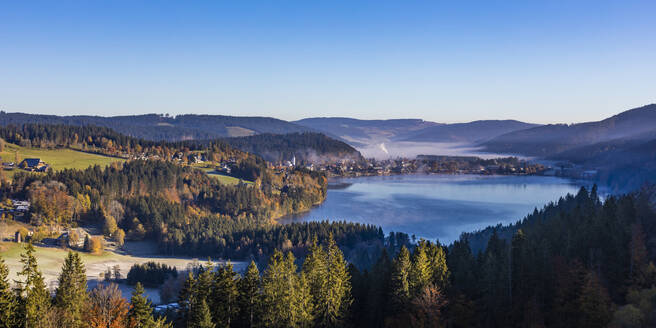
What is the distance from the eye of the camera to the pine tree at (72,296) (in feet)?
55.7

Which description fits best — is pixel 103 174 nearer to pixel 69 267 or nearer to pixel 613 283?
pixel 69 267

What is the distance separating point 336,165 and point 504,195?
76.9m

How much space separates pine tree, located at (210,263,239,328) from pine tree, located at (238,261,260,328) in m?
0.38

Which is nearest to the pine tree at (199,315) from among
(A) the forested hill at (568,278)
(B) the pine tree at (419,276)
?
(B) the pine tree at (419,276)

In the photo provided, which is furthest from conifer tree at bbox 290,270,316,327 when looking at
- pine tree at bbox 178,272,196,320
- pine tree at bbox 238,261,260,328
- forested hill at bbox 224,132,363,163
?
forested hill at bbox 224,132,363,163

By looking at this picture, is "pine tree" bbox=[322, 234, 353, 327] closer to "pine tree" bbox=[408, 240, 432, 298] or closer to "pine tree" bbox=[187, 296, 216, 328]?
"pine tree" bbox=[408, 240, 432, 298]

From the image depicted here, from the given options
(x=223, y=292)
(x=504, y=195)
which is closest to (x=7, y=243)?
(x=223, y=292)

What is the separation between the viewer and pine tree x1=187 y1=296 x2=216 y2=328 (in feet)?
56.9

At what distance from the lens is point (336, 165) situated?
17275 cm

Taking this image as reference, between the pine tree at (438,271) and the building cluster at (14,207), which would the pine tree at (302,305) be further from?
the building cluster at (14,207)

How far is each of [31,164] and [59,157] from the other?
10346 millimetres

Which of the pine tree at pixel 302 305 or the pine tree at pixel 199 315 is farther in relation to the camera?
the pine tree at pixel 302 305

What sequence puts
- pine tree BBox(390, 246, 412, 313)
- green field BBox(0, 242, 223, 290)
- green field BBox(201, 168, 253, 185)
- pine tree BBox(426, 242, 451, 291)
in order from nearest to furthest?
1. pine tree BBox(390, 246, 412, 313)
2. pine tree BBox(426, 242, 451, 291)
3. green field BBox(0, 242, 223, 290)
4. green field BBox(201, 168, 253, 185)

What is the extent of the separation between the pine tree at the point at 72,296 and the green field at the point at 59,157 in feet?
204
